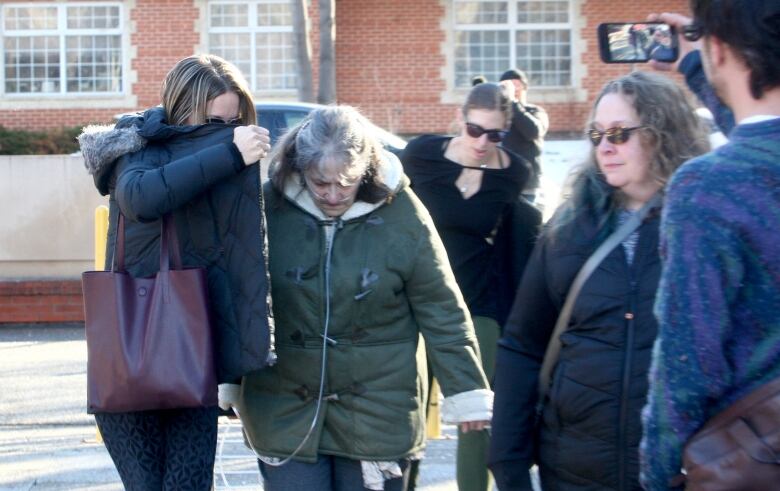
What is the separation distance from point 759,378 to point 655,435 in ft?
0.70

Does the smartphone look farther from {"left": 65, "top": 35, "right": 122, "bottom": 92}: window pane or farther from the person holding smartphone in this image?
{"left": 65, "top": 35, "right": 122, "bottom": 92}: window pane

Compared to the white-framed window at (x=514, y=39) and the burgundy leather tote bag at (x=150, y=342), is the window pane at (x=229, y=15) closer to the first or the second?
the white-framed window at (x=514, y=39)

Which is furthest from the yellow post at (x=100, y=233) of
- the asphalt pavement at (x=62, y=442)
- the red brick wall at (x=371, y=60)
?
the red brick wall at (x=371, y=60)

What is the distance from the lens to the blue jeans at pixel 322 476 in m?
3.61

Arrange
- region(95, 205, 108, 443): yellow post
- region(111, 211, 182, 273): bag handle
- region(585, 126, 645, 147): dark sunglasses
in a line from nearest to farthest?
1. region(585, 126, 645, 147): dark sunglasses
2. region(111, 211, 182, 273): bag handle
3. region(95, 205, 108, 443): yellow post

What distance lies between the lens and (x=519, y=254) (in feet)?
16.2

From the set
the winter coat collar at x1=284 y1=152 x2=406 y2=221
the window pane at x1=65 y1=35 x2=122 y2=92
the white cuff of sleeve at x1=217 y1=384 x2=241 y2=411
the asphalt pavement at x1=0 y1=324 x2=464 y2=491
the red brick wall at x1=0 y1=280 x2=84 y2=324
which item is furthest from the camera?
the window pane at x1=65 y1=35 x2=122 y2=92

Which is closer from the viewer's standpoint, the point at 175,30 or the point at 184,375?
the point at 184,375

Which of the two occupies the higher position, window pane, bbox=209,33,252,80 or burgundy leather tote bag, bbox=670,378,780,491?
window pane, bbox=209,33,252,80

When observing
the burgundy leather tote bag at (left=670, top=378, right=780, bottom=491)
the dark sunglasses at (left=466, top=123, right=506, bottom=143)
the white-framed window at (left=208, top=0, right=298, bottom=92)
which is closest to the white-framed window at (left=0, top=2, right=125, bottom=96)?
the white-framed window at (left=208, top=0, right=298, bottom=92)

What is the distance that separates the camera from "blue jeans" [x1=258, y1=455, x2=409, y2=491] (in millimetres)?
3607

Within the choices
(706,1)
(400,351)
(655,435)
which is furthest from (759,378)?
(400,351)

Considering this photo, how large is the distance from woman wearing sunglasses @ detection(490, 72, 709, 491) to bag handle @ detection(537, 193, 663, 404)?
0.05 ft

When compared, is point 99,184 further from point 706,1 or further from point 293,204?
point 706,1
